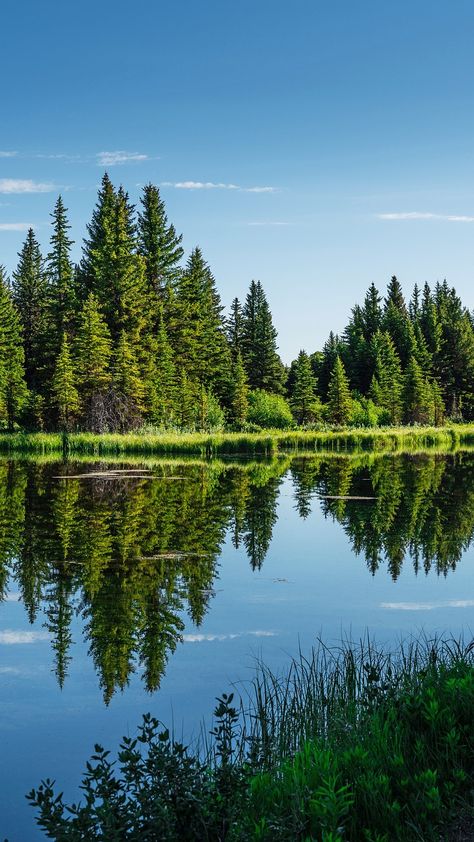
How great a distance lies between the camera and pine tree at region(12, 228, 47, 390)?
2436 inches

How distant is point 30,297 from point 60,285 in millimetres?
13178

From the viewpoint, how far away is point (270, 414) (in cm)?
A: 6153

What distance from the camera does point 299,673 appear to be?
7.48 metres

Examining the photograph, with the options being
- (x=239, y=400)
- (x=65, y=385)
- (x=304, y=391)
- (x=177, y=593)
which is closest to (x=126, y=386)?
(x=65, y=385)

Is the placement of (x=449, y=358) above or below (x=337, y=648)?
above

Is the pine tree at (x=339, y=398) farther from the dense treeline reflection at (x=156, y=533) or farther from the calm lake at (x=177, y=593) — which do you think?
the calm lake at (x=177, y=593)

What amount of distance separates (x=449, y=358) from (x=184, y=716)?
89.3 metres

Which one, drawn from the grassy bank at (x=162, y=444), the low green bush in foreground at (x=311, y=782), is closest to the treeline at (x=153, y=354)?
the grassy bank at (x=162, y=444)

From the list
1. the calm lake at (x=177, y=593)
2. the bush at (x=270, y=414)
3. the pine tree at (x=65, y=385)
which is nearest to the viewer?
the calm lake at (x=177, y=593)

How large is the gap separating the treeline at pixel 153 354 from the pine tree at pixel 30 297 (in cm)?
13

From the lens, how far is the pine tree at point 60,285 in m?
55.2

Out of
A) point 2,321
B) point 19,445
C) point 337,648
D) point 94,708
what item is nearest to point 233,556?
point 337,648

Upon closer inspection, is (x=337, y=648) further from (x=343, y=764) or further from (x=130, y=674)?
(x=343, y=764)

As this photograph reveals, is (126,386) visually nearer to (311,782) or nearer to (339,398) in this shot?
(339,398)
